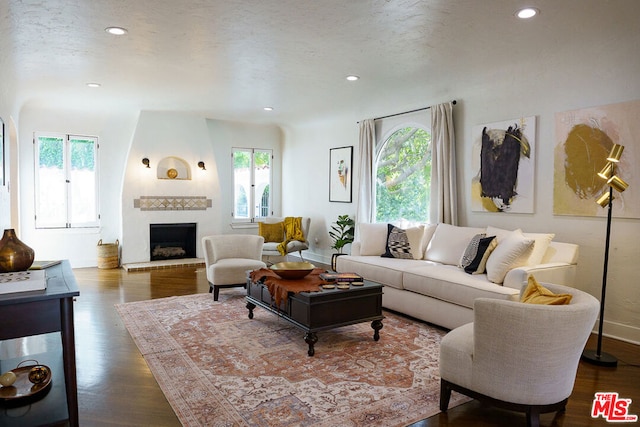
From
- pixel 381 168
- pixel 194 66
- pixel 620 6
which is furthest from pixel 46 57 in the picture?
pixel 620 6

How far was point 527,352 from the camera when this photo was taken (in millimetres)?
2209

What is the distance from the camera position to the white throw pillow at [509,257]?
3752 millimetres

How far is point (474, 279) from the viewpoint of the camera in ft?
12.9

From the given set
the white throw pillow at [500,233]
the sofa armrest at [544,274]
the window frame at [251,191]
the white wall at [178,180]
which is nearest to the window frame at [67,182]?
the white wall at [178,180]

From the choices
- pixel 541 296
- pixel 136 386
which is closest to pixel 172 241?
pixel 136 386

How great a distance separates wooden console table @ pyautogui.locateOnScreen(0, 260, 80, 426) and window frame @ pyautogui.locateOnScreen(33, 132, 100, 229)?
5.67m

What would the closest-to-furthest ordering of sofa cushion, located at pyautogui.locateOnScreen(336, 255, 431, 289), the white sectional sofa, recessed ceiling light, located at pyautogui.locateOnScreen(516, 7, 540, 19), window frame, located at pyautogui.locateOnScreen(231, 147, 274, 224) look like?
recessed ceiling light, located at pyautogui.locateOnScreen(516, 7, 540, 19) → the white sectional sofa → sofa cushion, located at pyautogui.locateOnScreen(336, 255, 431, 289) → window frame, located at pyautogui.locateOnScreen(231, 147, 274, 224)

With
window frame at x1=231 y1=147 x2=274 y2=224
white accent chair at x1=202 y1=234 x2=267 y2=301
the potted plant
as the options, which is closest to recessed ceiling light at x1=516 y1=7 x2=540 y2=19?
white accent chair at x1=202 y1=234 x2=267 y2=301

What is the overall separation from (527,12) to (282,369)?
3.17 meters

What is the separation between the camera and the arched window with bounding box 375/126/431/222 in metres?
6.06

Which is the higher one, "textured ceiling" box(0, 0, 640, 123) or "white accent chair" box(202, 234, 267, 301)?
"textured ceiling" box(0, 0, 640, 123)

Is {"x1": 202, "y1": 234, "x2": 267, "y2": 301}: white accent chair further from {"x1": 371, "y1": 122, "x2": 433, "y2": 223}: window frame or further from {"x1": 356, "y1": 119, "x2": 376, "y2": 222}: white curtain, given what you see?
{"x1": 371, "y1": 122, "x2": 433, "y2": 223}: window frame

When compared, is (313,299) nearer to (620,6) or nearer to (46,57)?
(620,6)

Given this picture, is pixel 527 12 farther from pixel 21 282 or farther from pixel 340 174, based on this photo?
pixel 340 174
